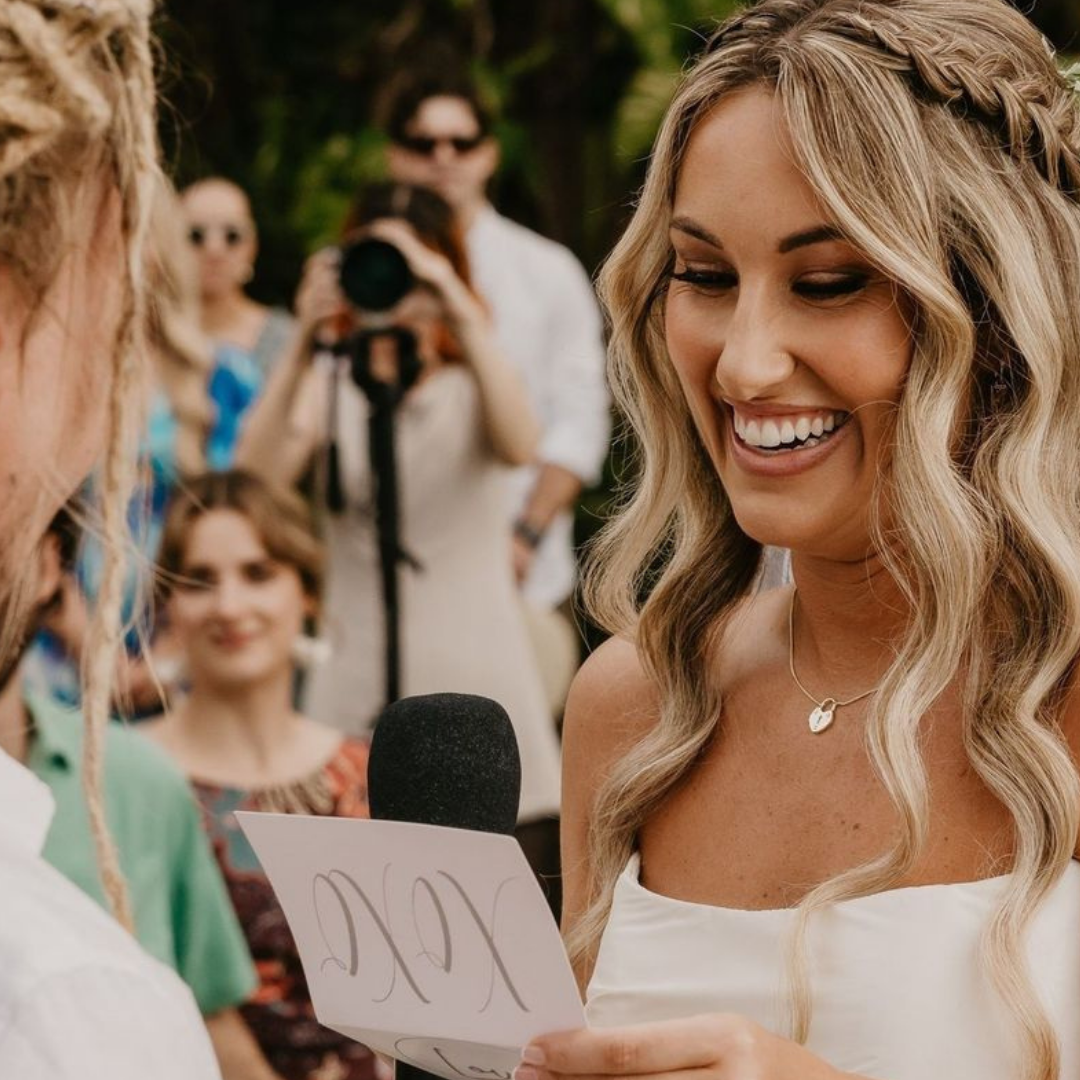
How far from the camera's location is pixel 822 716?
206 cm

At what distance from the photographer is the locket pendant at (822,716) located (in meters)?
2.05

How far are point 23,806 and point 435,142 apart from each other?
4538 millimetres

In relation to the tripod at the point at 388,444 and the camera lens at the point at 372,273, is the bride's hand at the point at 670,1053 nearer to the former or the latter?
the tripod at the point at 388,444

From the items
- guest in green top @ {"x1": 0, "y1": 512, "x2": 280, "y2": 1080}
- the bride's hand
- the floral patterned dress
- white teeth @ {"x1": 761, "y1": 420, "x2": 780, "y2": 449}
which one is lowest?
the floral patterned dress

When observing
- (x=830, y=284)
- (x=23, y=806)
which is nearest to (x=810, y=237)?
(x=830, y=284)

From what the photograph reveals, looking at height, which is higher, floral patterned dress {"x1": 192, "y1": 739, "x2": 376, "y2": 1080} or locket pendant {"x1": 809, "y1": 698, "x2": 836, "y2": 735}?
locket pendant {"x1": 809, "y1": 698, "x2": 836, "y2": 735}

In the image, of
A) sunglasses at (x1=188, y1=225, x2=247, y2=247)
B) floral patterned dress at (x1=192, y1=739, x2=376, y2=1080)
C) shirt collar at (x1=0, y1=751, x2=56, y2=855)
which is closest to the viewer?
shirt collar at (x1=0, y1=751, x2=56, y2=855)

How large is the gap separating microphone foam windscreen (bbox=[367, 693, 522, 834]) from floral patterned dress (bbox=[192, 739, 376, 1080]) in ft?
6.76

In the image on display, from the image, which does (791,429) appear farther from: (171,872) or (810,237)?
(171,872)

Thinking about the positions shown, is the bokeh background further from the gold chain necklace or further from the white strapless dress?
the white strapless dress

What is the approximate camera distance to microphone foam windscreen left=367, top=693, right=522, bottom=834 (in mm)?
1583

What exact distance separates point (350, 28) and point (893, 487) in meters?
7.83

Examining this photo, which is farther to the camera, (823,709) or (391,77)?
(391,77)

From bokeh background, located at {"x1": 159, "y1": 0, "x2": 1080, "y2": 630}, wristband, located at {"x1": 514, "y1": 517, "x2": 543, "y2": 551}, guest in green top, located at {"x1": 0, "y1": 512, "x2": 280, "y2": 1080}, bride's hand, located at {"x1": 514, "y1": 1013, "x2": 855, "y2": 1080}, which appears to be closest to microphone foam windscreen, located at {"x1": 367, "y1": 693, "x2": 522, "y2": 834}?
bride's hand, located at {"x1": 514, "y1": 1013, "x2": 855, "y2": 1080}
